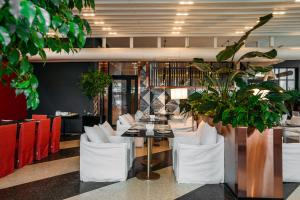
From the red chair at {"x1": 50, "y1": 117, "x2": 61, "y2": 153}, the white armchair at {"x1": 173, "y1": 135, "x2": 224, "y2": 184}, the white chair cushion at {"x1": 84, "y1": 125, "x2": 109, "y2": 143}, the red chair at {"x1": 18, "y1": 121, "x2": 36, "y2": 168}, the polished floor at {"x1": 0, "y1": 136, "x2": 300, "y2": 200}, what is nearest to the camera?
the polished floor at {"x1": 0, "y1": 136, "x2": 300, "y2": 200}

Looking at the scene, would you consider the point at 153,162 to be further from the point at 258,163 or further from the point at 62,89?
the point at 62,89

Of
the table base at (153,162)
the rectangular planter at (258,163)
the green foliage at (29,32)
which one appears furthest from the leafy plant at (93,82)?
the green foliage at (29,32)

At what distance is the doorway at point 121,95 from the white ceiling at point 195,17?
11.1ft

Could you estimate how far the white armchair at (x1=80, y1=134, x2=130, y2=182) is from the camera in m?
4.43

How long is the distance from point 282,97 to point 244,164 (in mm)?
1067

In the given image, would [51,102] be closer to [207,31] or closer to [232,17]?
[207,31]

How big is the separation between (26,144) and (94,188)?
2.11 metres

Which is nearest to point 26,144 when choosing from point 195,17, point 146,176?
point 146,176

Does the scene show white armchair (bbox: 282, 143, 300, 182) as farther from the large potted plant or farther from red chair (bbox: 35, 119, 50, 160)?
red chair (bbox: 35, 119, 50, 160)

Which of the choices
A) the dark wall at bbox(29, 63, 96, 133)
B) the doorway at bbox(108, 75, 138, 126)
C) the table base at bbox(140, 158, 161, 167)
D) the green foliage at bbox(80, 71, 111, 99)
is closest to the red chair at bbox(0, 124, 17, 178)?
the table base at bbox(140, 158, 161, 167)

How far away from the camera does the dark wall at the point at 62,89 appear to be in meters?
10.9

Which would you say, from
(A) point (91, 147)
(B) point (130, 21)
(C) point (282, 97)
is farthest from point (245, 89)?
(B) point (130, 21)

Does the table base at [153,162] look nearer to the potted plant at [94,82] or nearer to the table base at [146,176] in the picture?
the table base at [146,176]

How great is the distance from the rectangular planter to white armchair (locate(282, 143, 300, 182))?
2.54 feet
